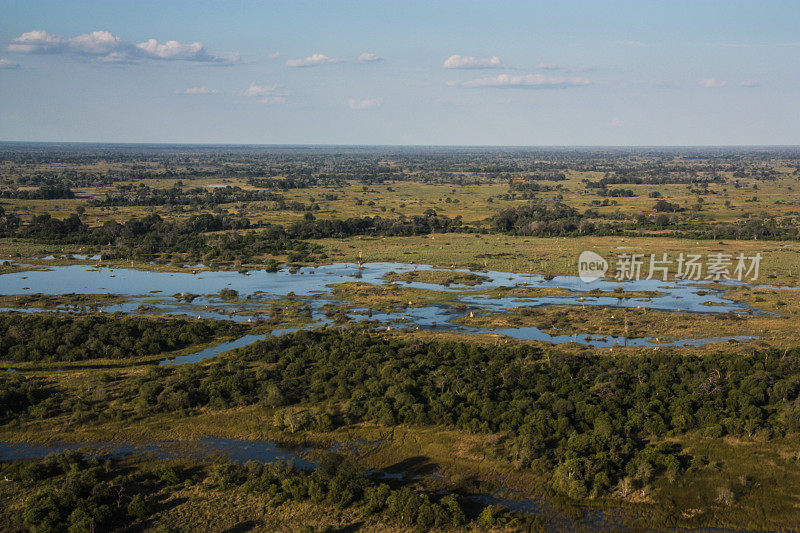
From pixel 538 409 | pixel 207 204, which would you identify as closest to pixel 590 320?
pixel 538 409

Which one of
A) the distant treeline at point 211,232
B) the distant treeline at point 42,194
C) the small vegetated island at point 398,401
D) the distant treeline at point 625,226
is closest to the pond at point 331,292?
the small vegetated island at point 398,401

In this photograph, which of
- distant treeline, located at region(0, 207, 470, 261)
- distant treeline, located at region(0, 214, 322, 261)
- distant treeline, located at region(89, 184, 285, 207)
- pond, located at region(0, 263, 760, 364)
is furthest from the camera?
distant treeline, located at region(89, 184, 285, 207)

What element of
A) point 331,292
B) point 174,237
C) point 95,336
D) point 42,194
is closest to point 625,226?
point 331,292

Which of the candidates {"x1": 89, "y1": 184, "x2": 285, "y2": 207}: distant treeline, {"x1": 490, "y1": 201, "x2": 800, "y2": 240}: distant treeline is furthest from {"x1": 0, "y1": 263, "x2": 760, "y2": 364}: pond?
{"x1": 89, "y1": 184, "x2": 285, "y2": 207}: distant treeline

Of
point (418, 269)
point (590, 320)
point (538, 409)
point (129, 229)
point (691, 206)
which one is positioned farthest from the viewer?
point (691, 206)

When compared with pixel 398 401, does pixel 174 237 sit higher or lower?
higher

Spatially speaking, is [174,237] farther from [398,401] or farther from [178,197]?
[398,401]

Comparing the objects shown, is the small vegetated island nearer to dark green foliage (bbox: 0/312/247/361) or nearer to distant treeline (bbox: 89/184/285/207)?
dark green foliage (bbox: 0/312/247/361)

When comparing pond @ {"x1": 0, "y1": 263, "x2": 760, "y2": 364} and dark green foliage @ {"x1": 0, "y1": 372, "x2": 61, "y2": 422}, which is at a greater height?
pond @ {"x1": 0, "y1": 263, "x2": 760, "y2": 364}

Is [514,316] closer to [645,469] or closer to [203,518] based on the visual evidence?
[645,469]

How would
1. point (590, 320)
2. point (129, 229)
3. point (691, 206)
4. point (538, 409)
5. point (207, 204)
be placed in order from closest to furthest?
point (538, 409), point (590, 320), point (129, 229), point (691, 206), point (207, 204)

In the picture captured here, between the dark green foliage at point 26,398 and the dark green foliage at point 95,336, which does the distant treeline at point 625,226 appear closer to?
the dark green foliage at point 95,336
